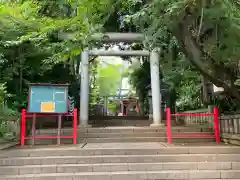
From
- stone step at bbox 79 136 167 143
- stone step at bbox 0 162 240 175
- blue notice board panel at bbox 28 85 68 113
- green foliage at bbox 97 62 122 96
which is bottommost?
stone step at bbox 0 162 240 175

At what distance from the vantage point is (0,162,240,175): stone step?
572 centimetres

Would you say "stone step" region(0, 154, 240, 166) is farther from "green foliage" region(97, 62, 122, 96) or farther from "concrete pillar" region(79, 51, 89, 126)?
"green foliage" region(97, 62, 122, 96)

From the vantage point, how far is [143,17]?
5.31 m

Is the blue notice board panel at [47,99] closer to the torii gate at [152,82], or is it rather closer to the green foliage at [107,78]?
the torii gate at [152,82]

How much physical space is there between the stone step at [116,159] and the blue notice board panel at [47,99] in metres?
1.85

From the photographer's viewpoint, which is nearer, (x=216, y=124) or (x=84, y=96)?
(x=216, y=124)

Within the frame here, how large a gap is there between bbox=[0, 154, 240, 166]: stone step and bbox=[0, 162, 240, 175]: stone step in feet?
0.65

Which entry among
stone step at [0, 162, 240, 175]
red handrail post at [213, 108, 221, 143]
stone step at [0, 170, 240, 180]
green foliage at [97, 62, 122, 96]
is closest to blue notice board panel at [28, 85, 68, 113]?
stone step at [0, 162, 240, 175]

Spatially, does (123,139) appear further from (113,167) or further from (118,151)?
(113,167)

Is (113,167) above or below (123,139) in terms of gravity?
below

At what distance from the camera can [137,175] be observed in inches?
215

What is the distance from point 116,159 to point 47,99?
9.55 feet

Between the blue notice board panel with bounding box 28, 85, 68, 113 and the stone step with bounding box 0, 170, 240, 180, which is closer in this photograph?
the stone step with bounding box 0, 170, 240, 180

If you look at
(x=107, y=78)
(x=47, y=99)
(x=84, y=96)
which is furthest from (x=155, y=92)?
(x=107, y=78)
